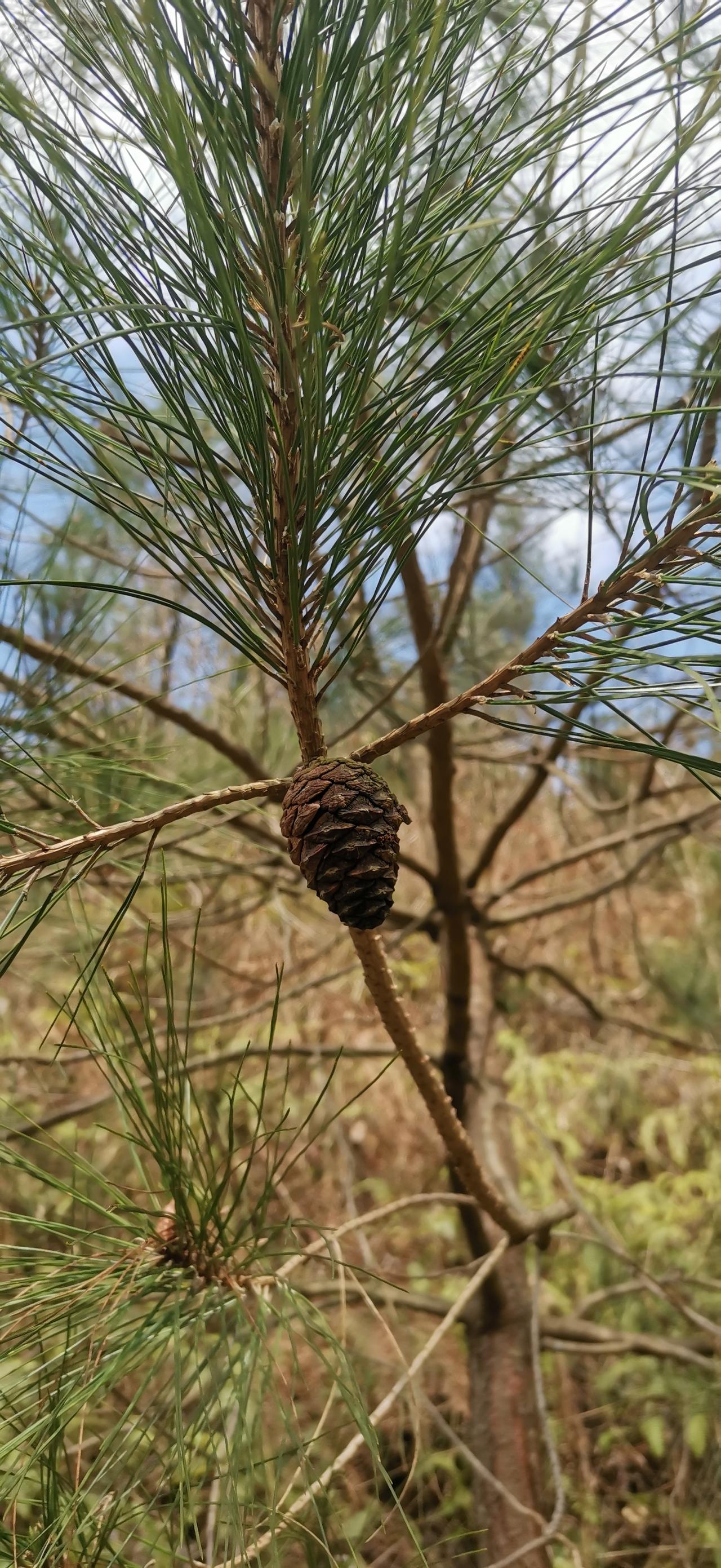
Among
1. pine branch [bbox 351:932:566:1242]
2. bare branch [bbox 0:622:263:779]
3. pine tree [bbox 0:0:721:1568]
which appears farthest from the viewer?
bare branch [bbox 0:622:263:779]

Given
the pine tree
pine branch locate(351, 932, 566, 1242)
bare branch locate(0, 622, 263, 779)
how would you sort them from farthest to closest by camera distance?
bare branch locate(0, 622, 263, 779), pine branch locate(351, 932, 566, 1242), the pine tree

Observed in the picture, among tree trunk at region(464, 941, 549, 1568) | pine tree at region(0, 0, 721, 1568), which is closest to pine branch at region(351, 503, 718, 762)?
pine tree at region(0, 0, 721, 1568)

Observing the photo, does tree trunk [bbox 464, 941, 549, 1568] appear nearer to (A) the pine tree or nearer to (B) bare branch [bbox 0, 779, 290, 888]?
(A) the pine tree

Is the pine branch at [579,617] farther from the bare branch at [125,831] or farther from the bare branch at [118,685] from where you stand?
the bare branch at [118,685]

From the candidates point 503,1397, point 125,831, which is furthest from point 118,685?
point 503,1397

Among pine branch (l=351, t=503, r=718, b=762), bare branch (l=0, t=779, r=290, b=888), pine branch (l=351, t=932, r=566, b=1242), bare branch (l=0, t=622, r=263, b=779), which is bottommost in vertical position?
pine branch (l=351, t=932, r=566, b=1242)

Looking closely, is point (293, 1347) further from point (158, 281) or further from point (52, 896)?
point (158, 281)

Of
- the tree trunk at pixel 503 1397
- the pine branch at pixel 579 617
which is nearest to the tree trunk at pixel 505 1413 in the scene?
the tree trunk at pixel 503 1397

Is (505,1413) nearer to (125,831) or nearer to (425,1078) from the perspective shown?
(425,1078)

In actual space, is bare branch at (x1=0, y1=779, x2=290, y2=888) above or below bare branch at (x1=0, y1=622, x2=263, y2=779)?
below

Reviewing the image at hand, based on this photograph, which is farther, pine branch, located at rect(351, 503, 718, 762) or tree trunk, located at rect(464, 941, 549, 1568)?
tree trunk, located at rect(464, 941, 549, 1568)
